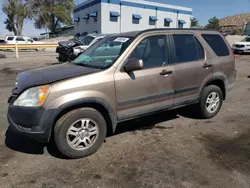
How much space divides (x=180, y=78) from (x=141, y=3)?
1355 inches

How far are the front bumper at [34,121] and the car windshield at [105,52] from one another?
1.11m

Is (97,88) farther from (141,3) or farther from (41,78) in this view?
(141,3)

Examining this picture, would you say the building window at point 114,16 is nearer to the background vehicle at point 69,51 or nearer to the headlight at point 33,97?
the background vehicle at point 69,51

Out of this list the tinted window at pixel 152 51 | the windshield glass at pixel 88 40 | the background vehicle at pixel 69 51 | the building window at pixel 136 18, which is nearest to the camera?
the tinted window at pixel 152 51

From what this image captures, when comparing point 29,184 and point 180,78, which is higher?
point 180,78

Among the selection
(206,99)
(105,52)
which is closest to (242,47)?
(206,99)

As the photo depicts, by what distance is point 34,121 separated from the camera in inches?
123

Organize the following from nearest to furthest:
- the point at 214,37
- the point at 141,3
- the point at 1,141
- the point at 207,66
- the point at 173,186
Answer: the point at 173,186 → the point at 1,141 → the point at 207,66 → the point at 214,37 → the point at 141,3

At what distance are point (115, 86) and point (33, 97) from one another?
1.14 metres

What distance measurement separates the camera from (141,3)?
118 feet

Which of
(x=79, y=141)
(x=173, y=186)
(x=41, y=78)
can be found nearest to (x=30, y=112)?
(x=41, y=78)

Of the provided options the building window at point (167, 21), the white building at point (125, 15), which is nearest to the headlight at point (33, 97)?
the white building at point (125, 15)

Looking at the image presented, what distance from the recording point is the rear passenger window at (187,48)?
4.34m

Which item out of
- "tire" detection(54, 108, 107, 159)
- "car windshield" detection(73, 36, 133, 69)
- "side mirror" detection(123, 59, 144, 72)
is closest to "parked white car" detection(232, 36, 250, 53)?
"car windshield" detection(73, 36, 133, 69)
